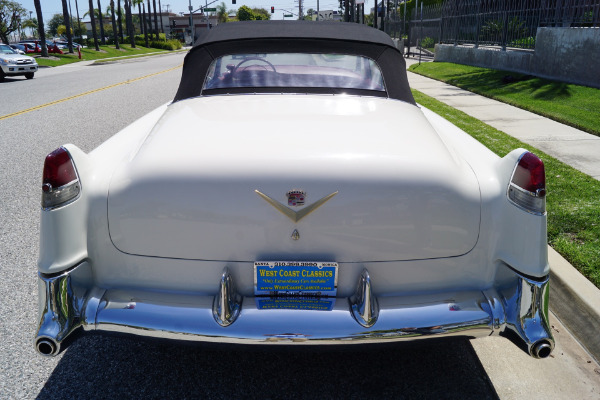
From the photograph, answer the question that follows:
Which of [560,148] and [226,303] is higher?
[226,303]

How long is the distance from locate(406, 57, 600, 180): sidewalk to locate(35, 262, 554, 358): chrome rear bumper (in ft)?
13.1

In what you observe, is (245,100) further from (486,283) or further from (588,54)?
(588,54)

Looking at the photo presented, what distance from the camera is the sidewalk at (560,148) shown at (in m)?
3.06

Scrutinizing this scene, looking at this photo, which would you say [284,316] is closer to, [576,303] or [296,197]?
[296,197]

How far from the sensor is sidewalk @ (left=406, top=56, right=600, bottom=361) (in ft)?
10.1

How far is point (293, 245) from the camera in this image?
88.7 inches

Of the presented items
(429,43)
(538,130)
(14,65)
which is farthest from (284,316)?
(429,43)

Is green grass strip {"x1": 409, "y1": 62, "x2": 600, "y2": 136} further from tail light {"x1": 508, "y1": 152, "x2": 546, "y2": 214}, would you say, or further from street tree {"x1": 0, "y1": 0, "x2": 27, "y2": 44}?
street tree {"x1": 0, "y1": 0, "x2": 27, "y2": 44}

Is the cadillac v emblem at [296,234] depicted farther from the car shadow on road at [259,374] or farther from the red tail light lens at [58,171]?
the red tail light lens at [58,171]

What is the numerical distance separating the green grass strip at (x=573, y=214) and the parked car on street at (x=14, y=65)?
18.8 metres

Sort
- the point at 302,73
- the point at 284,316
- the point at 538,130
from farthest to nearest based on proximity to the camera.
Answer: the point at 538,130 → the point at 302,73 → the point at 284,316

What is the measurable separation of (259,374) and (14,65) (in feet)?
68.7

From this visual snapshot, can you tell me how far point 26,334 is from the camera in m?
3.00

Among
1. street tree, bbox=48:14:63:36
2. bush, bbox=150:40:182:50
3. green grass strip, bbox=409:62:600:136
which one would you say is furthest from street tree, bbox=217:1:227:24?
green grass strip, bbox=409:62:600:136
